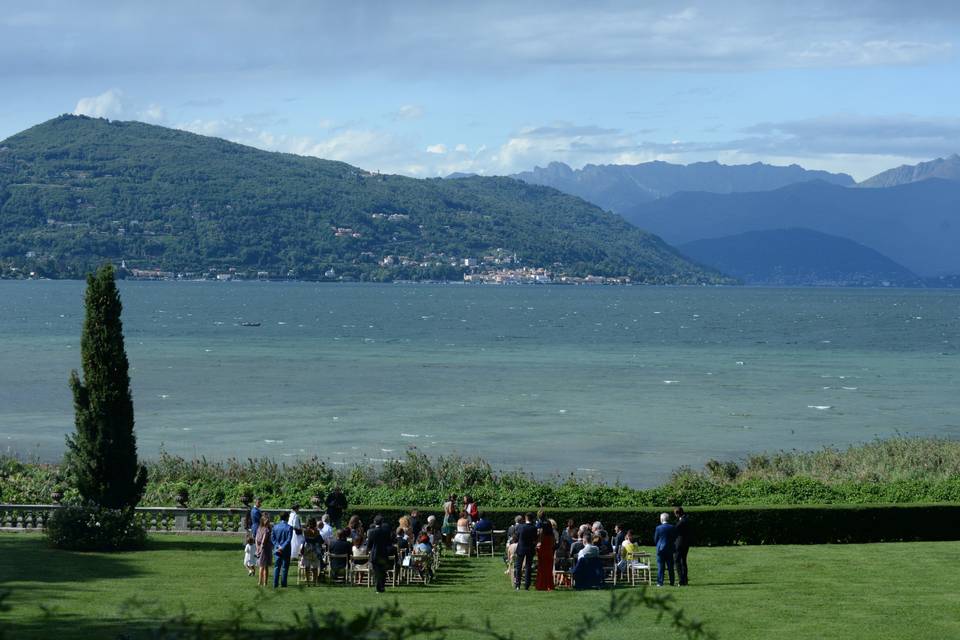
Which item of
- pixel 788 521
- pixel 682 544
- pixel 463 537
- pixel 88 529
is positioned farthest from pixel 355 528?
pixel 788 521

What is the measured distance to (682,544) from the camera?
67.9ft

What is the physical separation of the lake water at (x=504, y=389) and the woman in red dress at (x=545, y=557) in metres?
23.1

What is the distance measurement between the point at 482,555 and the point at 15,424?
3963cm

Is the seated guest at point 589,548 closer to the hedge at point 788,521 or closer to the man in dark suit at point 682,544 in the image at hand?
the man in dark suit at point 682,544

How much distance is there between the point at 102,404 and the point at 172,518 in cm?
368

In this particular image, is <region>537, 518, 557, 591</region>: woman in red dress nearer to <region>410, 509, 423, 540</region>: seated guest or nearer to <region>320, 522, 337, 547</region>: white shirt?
<region>410, 509, 423, 540</region>: seated guest

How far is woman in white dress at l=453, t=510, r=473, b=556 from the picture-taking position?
2500 cm

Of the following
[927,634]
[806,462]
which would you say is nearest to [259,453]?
[806,462]

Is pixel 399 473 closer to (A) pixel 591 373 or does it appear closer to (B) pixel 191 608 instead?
(B) pixel 191 608

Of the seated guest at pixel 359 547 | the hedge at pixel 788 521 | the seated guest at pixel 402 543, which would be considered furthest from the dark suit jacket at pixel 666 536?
the hedge at pixel 788 521

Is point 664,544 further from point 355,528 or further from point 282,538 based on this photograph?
point 282,538

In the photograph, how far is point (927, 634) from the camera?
16375 mm

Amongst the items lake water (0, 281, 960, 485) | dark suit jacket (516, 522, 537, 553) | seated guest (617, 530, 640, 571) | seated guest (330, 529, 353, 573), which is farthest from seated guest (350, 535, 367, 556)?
lake water (0, 281, 960, 485)

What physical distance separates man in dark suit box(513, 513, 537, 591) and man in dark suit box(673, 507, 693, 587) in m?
2.49
